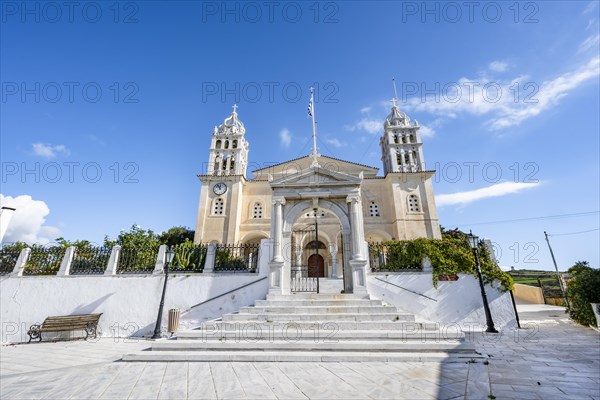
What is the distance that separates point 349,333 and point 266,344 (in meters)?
2.10

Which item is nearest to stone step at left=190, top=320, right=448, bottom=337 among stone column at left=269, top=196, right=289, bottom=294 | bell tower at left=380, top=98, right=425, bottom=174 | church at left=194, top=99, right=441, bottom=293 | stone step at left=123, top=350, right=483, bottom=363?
stone step at left=123, top=350, right=483, bottom=363

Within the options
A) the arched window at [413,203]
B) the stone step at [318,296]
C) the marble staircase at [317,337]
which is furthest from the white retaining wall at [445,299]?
the arched window at [413,203]

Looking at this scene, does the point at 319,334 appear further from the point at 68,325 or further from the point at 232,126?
the point at 232,126

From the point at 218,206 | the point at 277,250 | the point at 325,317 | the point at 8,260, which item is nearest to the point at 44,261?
the point at 8,260

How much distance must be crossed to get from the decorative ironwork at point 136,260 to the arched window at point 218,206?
1376 cm

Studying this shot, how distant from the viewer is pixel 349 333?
262 inches

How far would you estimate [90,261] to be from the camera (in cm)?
1164

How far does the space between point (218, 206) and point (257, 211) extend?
3.83 meters

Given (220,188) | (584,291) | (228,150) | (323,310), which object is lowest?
(323,310)

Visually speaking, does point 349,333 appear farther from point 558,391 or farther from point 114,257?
point 114,257

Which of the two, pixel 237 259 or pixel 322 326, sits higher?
pixel 237 259

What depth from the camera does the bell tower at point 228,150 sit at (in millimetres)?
27922

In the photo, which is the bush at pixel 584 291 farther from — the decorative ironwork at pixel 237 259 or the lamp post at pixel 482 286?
the decorative ironwork at pixel 237 259

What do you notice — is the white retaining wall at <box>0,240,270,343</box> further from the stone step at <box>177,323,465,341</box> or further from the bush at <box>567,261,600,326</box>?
the bush at <box>567,261,600,326</box>
